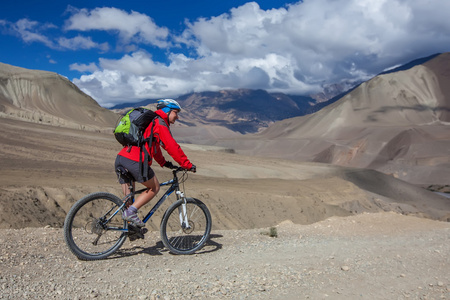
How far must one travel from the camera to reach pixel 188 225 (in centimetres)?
585

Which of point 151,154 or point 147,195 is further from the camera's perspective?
point 147,195

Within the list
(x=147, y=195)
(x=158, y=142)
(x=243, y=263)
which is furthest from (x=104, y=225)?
(x=243, y=263)

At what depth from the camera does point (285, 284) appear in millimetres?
4434

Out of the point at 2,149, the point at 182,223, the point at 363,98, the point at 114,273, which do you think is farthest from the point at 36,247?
the point at 363,98

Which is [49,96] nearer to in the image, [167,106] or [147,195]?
[167,106]

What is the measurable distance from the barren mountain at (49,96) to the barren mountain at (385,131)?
42.8 meters

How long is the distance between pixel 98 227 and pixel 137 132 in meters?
1.39

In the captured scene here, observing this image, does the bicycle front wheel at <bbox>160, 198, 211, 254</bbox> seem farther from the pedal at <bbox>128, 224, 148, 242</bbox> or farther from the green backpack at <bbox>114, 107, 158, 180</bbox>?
the green backpack at <bbox>114, 107, 158, 180</bbox>

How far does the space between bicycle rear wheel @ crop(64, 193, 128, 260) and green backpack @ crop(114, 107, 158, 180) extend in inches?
26.1

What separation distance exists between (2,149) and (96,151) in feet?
27.6

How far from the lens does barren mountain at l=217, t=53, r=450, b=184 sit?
236ft

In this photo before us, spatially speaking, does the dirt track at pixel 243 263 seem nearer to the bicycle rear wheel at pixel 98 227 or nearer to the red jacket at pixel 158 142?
the bicycle rear wheel at pixel 98 227

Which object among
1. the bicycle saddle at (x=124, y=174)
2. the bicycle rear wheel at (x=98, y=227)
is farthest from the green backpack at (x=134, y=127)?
the bicycle rear wheel at (x=98, y=227)

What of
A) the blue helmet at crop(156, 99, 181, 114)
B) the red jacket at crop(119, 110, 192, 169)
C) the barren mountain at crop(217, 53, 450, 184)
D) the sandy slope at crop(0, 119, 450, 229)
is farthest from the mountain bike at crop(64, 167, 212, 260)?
the barren mountain at crop(217, 53, 450, 184)
